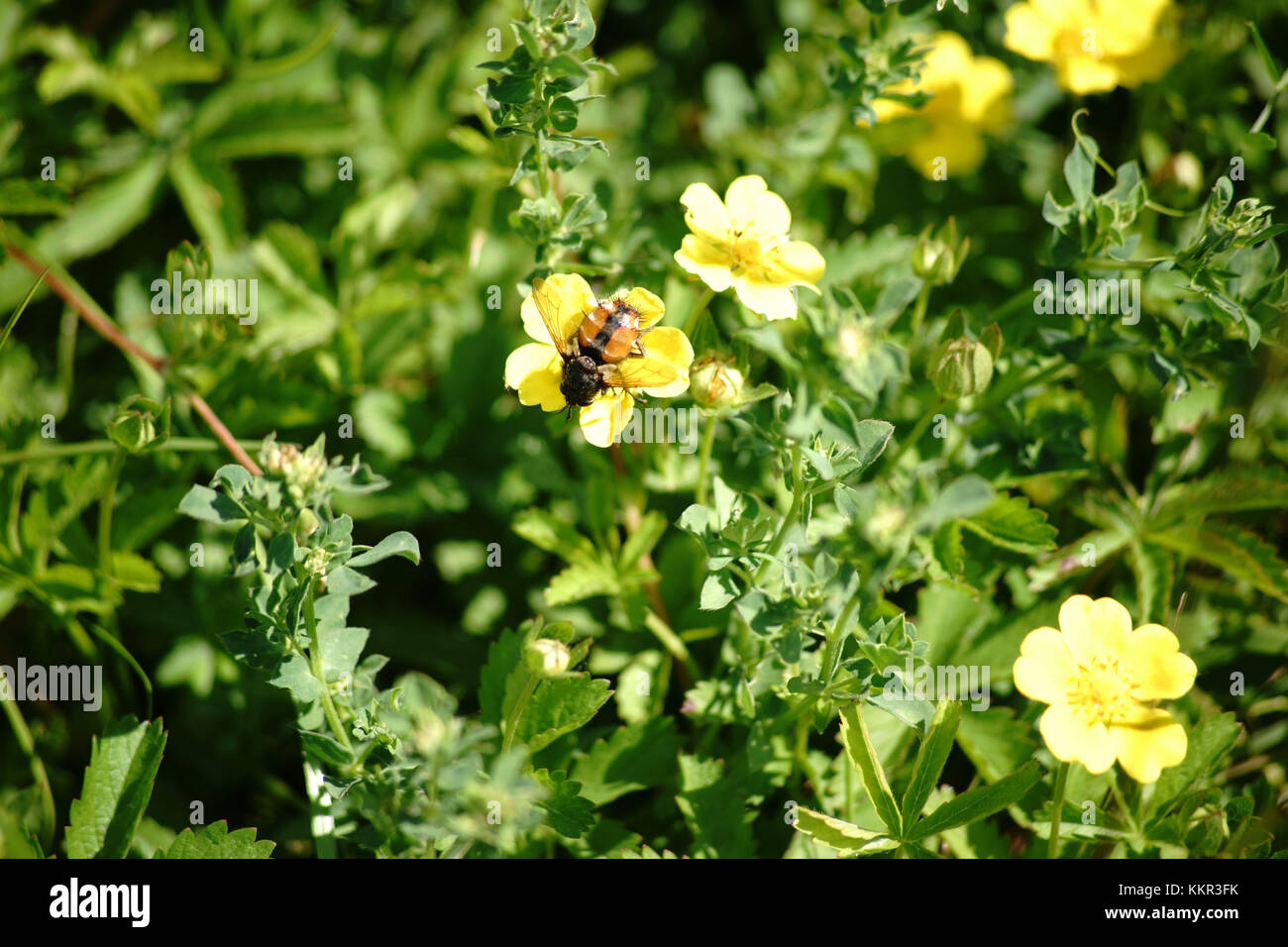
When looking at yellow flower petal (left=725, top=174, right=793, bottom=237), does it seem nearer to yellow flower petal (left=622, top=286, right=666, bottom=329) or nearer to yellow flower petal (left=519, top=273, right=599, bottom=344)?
yellow flower petal (left=622, top=286, right=666, bottom=329)

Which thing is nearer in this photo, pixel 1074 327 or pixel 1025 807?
pixel 1025 807

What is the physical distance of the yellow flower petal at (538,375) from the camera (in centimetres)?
225

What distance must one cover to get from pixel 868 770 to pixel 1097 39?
245cm

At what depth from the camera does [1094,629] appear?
7.13ft

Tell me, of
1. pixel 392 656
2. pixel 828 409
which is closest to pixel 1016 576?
pixel 828 409

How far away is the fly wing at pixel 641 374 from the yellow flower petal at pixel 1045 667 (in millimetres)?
945

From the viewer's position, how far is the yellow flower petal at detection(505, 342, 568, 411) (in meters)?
2.25

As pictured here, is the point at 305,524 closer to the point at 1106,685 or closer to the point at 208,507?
the point at 208,507

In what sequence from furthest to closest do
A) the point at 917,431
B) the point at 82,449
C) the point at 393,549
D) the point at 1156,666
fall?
the point at 82,449, the point at 917,431, the point at 1156,666, the point at 393,549

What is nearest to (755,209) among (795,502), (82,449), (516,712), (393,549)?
(795,502)

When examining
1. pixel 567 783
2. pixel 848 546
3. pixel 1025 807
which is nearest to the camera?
pixel 848 546
